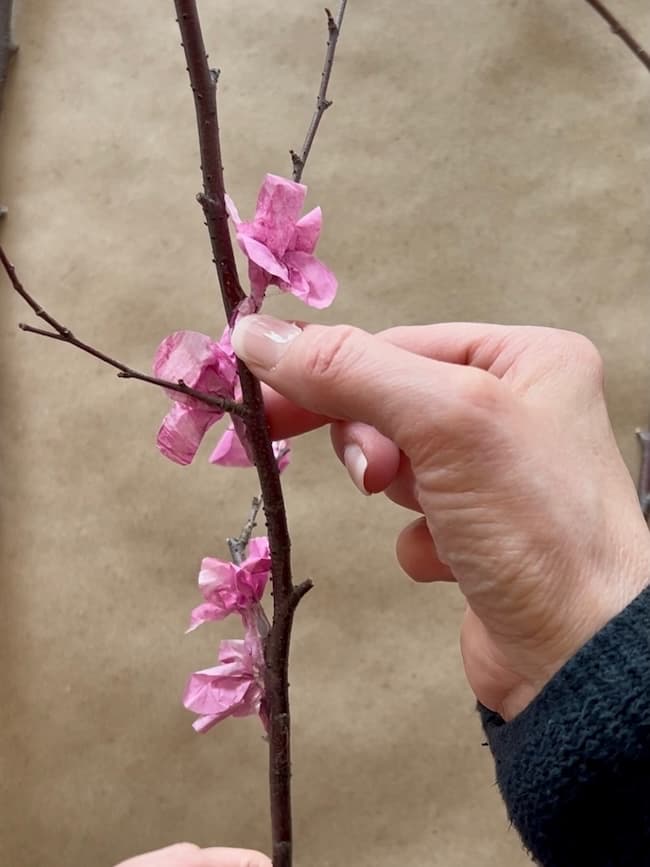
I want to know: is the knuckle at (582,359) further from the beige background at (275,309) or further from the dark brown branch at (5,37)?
the dark brown branch at (5,37)

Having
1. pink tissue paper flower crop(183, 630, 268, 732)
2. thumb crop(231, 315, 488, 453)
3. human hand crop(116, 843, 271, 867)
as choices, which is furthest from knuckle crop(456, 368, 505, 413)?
human hand crop(116, 843, 271, 867)

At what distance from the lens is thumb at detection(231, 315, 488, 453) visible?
1.26ft

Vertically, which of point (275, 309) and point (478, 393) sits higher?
point (478, 393)

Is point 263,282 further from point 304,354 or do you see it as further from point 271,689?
point 271,689

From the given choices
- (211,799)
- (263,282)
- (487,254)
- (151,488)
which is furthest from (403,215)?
(211,799)

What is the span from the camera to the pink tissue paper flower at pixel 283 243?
0.39m

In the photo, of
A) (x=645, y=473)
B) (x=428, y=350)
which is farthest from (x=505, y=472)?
(x=645, y=473)

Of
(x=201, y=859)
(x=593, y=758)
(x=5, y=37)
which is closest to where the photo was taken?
(x=593, y=758)

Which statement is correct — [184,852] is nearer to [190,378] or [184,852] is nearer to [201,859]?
[201,859]

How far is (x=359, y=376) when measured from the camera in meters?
0.40

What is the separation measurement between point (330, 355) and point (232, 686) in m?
0.24

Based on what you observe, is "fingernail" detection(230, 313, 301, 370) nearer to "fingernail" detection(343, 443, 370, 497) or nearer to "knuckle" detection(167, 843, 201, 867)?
"fingernail" detection(343, 443, 370, 497)

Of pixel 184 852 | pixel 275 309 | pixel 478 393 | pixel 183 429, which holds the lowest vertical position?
pixel 184 852

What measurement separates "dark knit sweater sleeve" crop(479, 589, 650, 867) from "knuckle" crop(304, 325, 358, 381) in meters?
0.18
